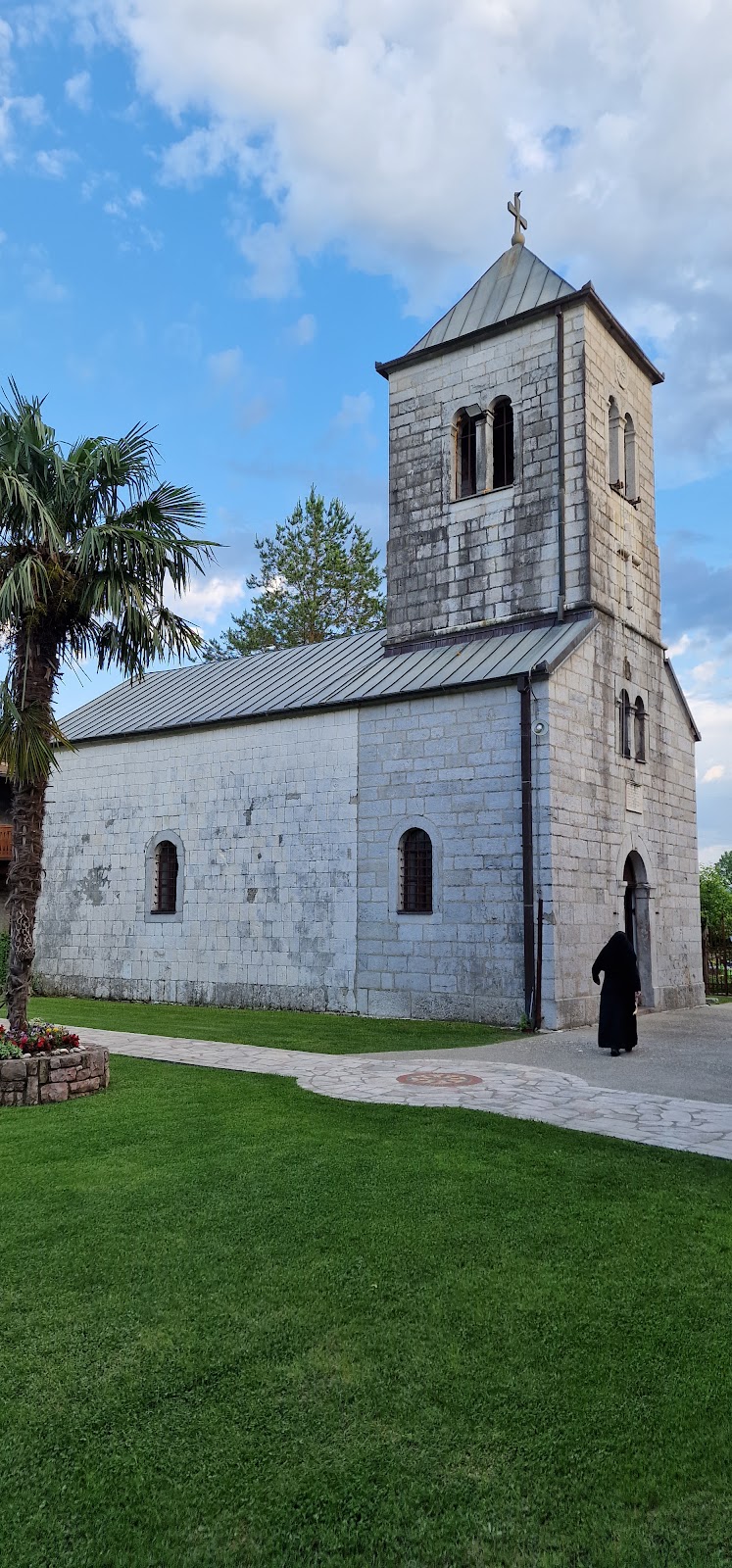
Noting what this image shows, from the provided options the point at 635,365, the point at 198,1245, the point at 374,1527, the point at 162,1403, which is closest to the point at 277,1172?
the point at 198,1245

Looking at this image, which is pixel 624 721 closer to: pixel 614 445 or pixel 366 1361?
pixel 614 445

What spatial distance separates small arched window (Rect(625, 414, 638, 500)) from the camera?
58.6ft

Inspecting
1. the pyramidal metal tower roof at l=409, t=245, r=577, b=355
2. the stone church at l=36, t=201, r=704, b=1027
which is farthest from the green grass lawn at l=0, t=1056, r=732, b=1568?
the pyramidal metal tower roof at l=409, t=245, r=577, b=355

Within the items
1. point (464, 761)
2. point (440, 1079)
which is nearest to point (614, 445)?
point (464, 761)

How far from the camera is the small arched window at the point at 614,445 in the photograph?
55.3 feet

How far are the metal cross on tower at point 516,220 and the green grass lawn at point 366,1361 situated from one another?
18.0 m

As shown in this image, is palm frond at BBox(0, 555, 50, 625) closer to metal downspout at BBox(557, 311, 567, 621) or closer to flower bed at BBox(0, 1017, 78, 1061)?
flower bed at BBox(0, 1017, 78, 1061)

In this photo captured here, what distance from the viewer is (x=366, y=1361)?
3357 mm

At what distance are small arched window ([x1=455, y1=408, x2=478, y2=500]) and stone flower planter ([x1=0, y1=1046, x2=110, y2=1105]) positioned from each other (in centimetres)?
1236

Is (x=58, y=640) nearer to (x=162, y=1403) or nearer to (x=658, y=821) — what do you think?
(x=162, y=1403)

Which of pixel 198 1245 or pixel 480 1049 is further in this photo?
pixel 480 1049

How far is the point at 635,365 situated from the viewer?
18.2 metres

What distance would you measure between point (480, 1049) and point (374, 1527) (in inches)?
Result: 352

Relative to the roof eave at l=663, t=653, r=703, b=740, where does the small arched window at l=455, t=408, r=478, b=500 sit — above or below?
above
